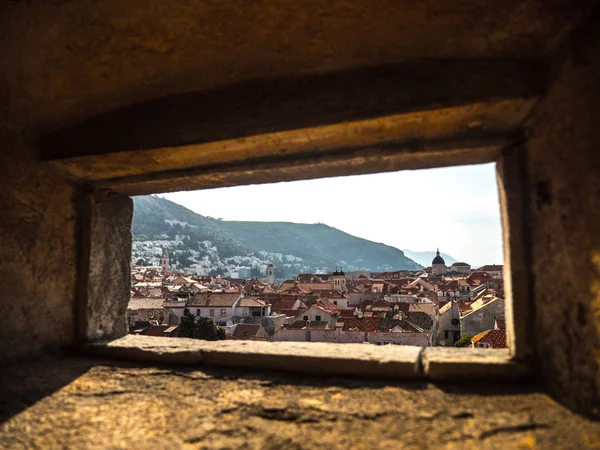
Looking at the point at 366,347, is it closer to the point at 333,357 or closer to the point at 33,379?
the point at 333,357

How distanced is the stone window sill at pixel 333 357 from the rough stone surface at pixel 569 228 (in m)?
0.31

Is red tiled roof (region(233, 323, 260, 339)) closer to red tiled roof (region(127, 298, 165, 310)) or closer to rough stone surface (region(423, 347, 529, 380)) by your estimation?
red tiled roof (region(127, 298, 165, 310))

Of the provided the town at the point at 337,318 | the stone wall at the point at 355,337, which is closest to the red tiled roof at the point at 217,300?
the town at the point at 337,318

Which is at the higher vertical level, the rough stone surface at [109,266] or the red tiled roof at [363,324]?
the rough stone surface at [109,266]

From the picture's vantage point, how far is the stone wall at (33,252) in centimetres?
277

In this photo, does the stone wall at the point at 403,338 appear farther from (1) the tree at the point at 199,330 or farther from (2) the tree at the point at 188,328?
(2) the tree at the point at 188,328

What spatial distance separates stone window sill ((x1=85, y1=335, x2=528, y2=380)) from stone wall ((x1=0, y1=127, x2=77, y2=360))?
40 centimetres

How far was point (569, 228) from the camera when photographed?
5.81ft

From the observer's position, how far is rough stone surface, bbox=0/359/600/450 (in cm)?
155

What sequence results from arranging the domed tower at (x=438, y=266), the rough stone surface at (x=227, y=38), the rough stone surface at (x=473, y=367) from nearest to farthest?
the rough stone surface at (x=227, y=38) < the rough stone surface at (x=473, y=367) < the domed tower at (x=438, y=266)

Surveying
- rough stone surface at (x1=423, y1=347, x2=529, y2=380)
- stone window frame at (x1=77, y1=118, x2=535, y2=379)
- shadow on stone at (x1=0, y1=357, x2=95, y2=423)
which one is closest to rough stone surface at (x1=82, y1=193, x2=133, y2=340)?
stone window frame at (x1=77, y1=118, x2=535, y2=379)

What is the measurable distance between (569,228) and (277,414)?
156cm

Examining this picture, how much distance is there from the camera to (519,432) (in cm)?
154

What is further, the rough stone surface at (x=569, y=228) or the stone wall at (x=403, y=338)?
the stone wall at (x=403, y=338)
